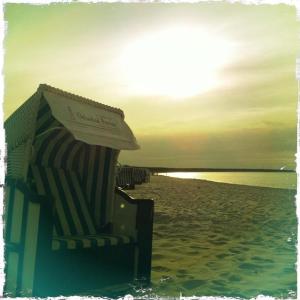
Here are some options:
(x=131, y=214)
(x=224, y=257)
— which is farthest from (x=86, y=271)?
(x=224, y=257)

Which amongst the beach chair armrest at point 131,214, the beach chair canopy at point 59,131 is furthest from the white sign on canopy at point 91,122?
the beach chair armrest at point 131,214

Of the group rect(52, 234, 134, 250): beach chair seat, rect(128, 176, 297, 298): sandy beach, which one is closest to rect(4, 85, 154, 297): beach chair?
rect(52, 234, 134, 250): beach chair seat

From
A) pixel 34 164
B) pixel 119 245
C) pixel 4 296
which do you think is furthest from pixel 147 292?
pixel 34 164

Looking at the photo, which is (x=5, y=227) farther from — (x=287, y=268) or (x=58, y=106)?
(x=287, y=268)

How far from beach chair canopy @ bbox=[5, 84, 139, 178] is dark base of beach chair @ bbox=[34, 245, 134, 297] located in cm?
118

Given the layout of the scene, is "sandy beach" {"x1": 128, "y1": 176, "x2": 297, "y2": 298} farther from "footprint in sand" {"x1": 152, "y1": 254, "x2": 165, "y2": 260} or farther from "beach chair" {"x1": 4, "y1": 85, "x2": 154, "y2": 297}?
"beach chair" {"x1": 4, "y1": 85, "x2": 154, "y2": 297}

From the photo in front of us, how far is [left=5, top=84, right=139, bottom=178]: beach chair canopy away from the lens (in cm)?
504

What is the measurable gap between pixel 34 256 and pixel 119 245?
50.6 inches

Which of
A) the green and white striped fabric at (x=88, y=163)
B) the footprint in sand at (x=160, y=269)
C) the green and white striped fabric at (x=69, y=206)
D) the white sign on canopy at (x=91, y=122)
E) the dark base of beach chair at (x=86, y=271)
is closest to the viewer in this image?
the dark base of beach chair at (x=86, y=271)

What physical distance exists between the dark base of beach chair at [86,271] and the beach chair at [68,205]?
11 millimetres

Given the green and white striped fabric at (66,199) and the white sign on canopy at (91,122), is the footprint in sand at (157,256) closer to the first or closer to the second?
the green and white striped fabric at (66,199)

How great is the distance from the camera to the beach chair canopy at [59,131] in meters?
5.04

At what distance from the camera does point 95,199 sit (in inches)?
240

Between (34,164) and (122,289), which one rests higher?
(34,164)
